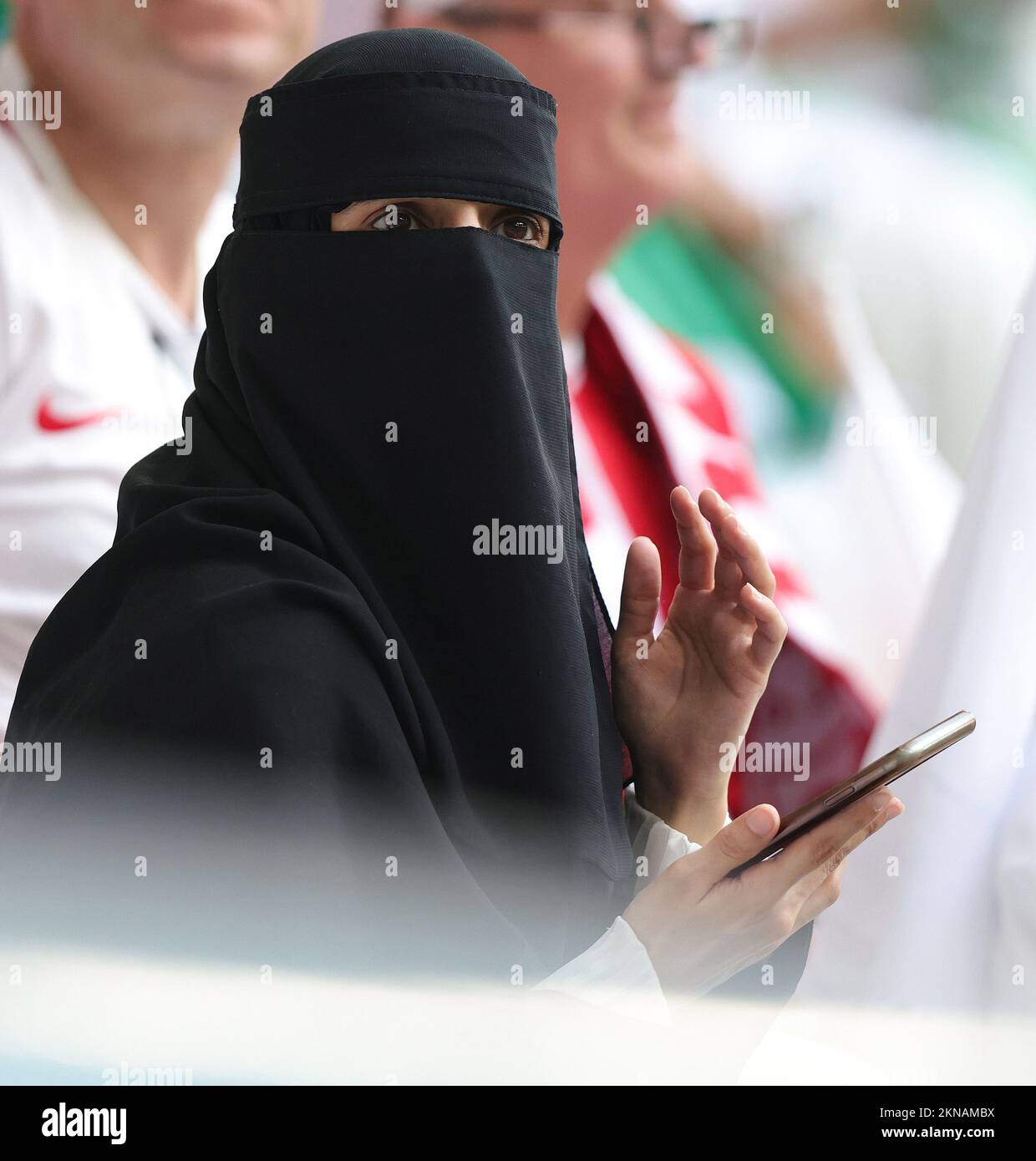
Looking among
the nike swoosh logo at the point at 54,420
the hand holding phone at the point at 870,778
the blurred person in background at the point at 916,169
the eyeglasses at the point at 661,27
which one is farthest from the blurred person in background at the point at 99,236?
the hand holding phone at the point at 870,778

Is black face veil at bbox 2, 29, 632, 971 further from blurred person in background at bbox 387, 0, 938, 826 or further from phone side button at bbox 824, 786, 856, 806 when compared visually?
blurred person in background at bbox 387, 0, 938, 826

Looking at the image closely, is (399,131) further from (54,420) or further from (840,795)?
(54,420)

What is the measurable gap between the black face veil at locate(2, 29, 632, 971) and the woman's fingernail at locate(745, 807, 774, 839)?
4.9 inches

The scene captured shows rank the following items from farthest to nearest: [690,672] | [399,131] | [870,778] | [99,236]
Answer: [99,236] → [690,672] → [399,131] → [870,778]

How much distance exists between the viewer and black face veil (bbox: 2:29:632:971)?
2.45 feet

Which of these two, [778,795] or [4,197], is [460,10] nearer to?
[4,197]

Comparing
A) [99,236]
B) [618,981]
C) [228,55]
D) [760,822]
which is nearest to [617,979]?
[618,981]

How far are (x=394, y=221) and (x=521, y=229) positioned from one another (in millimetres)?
105

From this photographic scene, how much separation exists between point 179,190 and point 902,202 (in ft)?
3.78

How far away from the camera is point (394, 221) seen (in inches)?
35.2

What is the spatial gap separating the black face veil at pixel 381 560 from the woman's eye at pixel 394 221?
12 mm

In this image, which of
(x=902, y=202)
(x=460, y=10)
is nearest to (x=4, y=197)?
(x=460, y=10)

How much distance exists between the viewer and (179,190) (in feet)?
5.50
